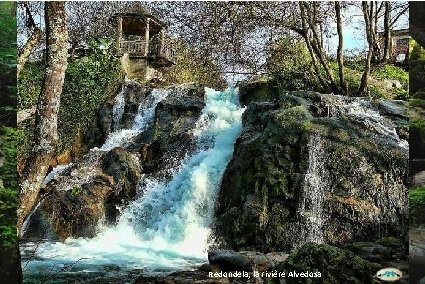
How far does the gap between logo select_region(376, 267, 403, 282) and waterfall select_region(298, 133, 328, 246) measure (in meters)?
0.71

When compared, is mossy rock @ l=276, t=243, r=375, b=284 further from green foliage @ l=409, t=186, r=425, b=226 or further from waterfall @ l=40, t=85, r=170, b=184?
waterfall @ l=40, t=85, r=170, b=184

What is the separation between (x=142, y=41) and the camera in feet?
22.6

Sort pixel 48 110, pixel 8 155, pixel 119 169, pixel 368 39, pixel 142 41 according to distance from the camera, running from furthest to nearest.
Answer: pixel 119 169 < pixel 142 41 < pixel 368 39 < pixel 8 155 < pixel 48 110

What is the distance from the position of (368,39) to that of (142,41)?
253 centimetres

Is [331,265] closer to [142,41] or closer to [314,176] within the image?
[314,176]

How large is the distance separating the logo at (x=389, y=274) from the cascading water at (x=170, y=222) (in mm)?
1722

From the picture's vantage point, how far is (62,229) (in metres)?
6.50

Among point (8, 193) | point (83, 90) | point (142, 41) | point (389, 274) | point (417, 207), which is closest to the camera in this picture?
point (389, 274)

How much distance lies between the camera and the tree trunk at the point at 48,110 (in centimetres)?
426

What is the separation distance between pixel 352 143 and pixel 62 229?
3320mm

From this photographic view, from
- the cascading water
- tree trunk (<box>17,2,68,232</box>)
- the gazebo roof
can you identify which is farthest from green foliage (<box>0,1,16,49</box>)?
the cascading water

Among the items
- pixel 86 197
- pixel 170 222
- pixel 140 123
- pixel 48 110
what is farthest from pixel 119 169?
pixel 48 110

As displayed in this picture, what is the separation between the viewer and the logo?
18.9 feet

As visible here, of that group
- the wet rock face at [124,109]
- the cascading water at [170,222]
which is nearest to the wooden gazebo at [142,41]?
the wet rock face at [124,109]
